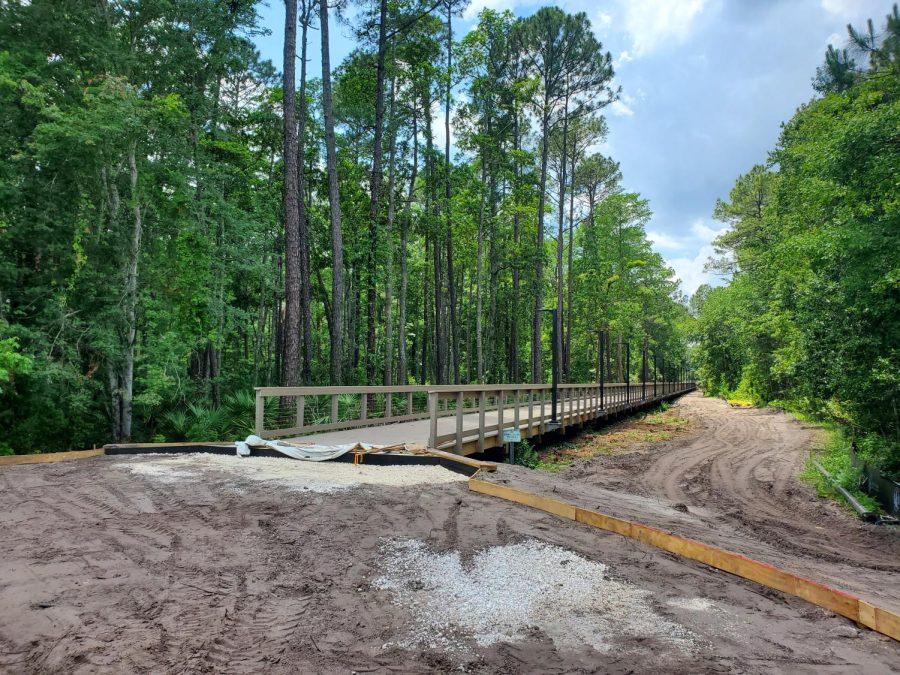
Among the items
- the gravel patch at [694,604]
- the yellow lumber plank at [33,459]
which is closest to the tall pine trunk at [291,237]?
the yellow lumber plank at [33,459]

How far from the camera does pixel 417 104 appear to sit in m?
19.7

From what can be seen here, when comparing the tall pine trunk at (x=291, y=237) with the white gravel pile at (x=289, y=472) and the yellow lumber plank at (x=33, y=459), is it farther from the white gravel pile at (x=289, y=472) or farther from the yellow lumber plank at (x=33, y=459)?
the yellow lumber plank at (x=33, y=459)

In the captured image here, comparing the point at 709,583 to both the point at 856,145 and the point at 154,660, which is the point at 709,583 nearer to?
the point at 154,660

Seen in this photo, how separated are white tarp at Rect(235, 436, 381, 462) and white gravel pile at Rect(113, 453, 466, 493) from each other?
0.16 m

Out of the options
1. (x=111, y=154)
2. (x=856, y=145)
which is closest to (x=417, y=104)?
(x=111, y=154)

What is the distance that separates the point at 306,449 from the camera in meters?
7.10

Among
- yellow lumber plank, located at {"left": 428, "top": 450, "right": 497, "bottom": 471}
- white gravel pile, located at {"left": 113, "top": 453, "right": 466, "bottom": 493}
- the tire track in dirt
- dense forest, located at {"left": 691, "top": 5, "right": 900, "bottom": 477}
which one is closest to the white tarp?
white gravel pile, located at {"left": 113, "top": 453, "right": 466, "bottom": 493}

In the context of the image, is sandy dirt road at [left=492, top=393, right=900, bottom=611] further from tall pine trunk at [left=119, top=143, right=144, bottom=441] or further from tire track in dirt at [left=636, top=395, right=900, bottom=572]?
tall pine trunk at [left=119, top=143, right=144, bottom=441]

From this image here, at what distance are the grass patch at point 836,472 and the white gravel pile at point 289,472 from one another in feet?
24.3

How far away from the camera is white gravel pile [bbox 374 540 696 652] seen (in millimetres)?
2461

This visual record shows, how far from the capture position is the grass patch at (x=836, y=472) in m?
8.27

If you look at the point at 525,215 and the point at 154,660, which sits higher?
the point at 525,215

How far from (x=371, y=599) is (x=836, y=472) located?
10.8 m

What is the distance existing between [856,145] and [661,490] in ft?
26.0
